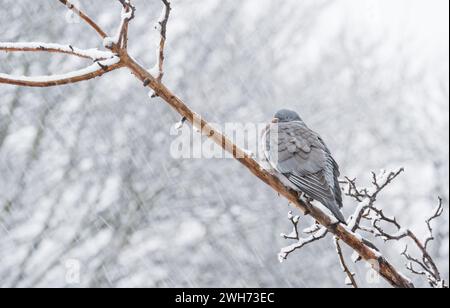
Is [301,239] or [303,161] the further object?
[303,161]

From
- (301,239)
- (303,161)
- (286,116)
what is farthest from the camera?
(286,116)

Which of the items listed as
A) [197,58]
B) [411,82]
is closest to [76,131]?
[197,58]

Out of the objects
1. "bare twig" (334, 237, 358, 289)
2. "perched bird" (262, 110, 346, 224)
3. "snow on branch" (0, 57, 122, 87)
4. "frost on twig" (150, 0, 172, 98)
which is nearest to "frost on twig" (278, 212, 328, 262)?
"bare twig" (334, 237, 358, 289)

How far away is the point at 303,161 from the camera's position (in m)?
3.00

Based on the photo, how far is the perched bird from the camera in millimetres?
2604

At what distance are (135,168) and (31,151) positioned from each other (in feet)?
5.47

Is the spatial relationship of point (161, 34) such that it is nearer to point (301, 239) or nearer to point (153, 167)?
point (301, 239)

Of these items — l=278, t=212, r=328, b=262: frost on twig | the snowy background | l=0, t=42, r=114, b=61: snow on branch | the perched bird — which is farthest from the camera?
the snowy background

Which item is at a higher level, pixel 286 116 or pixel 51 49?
pixel 286 116

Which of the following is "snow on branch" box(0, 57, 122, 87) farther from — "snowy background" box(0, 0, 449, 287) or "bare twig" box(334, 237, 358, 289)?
"snowy background" box(0, 0, 449, 287)

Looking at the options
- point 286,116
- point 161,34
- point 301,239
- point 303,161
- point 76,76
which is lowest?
point 301,239

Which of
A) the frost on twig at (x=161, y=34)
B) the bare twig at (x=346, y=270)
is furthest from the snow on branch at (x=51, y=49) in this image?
the bare twig at (x=346, y=270)

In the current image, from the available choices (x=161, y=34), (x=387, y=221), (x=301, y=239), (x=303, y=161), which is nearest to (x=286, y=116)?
(x=303, y=161)

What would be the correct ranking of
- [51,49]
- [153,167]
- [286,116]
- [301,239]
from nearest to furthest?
[51,49] → [301,239] → [286,116] → [153,167]
